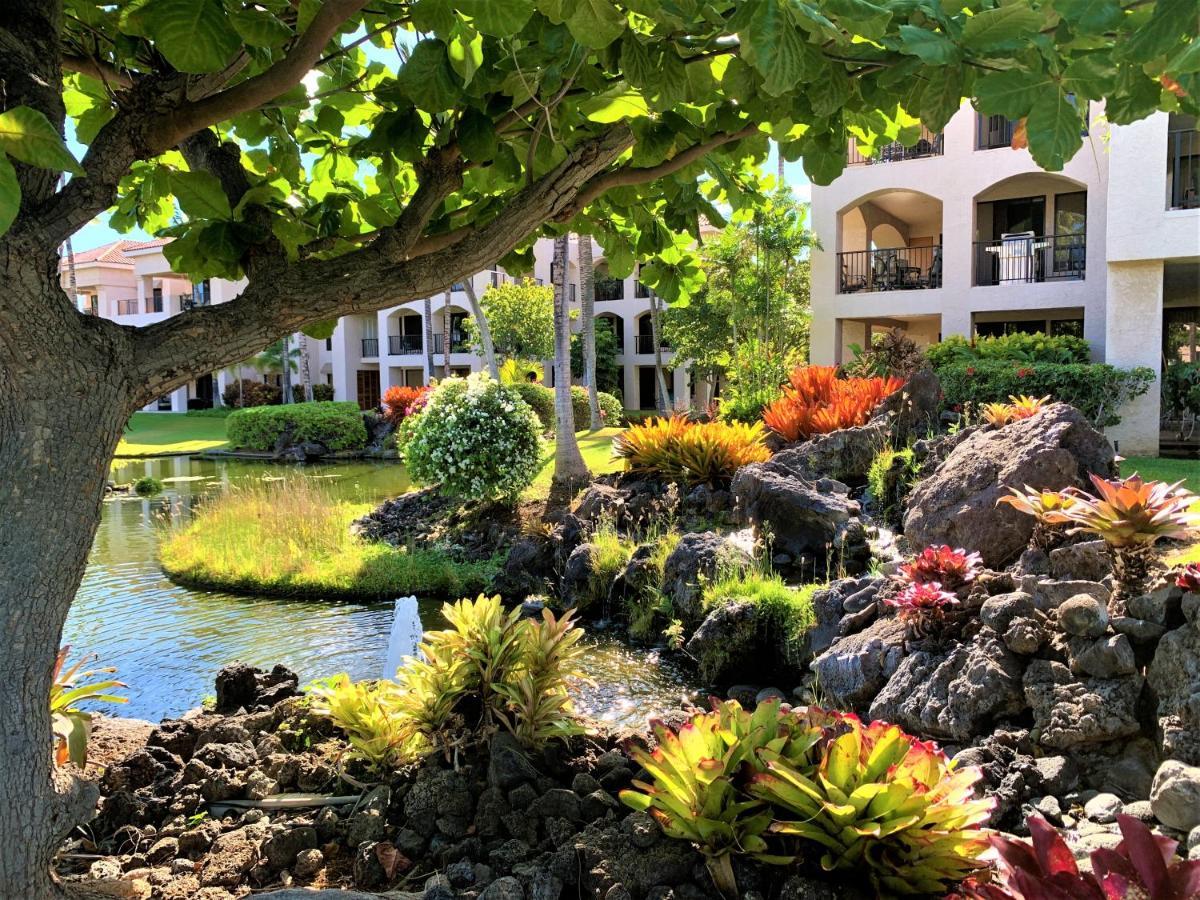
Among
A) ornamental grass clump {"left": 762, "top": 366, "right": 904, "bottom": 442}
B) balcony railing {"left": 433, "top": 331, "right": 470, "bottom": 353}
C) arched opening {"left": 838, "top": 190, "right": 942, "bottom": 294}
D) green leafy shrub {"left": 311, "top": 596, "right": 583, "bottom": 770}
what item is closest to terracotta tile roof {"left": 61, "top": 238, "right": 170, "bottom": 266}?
balcony railing {"left": 433, "top": 331, "right": 470, "bottom": 353}

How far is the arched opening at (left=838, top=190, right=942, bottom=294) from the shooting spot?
21172 mm

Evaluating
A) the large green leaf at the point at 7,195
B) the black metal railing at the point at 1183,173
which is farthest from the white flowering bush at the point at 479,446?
the black metal railing at the point at 1183,173

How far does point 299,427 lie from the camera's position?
28062 mm

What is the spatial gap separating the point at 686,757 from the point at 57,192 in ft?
8.53

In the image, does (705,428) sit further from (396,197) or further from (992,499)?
(396,197)

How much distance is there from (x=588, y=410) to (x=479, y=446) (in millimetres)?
14312

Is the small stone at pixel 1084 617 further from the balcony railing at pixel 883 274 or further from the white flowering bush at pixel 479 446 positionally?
the balcony railing at pixel 883 274

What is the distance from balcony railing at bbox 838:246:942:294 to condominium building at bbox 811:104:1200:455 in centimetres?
5

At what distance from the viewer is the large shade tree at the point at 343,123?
1.84 m

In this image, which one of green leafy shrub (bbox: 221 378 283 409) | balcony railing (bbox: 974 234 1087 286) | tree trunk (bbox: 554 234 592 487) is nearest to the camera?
tree trunk (bbox: 554 234 592 487)

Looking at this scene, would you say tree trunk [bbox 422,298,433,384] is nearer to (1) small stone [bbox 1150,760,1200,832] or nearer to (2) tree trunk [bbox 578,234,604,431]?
(2) tree trunk [bbox 578,234,604,431]

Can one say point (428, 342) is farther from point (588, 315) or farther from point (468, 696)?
point (468, 696)

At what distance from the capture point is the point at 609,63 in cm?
241

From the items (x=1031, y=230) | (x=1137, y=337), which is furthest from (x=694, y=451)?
(x=1031, y=230)
